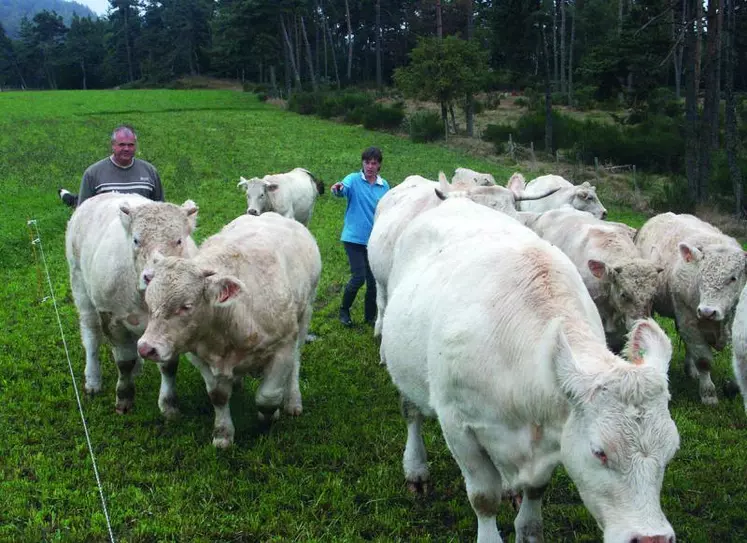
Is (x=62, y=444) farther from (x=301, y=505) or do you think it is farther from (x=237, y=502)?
(x=301, y=505)

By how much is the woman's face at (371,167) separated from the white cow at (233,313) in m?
3.13

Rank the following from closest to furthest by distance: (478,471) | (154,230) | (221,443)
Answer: (478,471) < (221,443) < (154,230)

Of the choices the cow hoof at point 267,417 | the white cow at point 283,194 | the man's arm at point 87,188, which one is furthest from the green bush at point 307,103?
the cow hoof at point 267,417

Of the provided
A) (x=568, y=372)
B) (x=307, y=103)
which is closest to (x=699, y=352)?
(x=568, y=372)

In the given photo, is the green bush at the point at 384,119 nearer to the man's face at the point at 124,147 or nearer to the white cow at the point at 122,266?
the man's face at the point at 124,147

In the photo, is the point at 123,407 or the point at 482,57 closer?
the point at 123,407

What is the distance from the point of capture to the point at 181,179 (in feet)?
84.2

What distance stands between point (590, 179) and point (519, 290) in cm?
2581

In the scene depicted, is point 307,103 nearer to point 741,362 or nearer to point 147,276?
point 147,276

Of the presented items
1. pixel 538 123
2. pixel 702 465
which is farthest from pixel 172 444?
pixel 538 123

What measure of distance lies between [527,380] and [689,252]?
16.6 feet

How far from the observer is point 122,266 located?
6.44m

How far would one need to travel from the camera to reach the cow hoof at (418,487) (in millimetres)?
5414

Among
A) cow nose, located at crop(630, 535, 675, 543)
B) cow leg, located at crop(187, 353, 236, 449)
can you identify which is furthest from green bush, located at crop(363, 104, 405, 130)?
cow nose, located at crop(630, 535, 675, 543)
